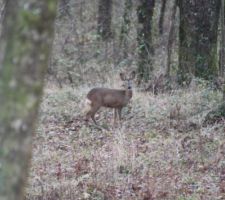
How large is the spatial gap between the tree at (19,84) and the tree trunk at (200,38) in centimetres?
1212

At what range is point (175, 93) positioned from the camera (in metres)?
13.7

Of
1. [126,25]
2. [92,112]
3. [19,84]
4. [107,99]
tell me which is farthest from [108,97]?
[19,84]

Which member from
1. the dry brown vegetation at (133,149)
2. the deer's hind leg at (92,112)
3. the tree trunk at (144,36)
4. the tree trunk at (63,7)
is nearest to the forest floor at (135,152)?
the dry brown vegetation at (133,149)

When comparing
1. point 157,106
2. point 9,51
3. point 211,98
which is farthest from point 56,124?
point 9,51

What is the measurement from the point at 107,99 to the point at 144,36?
19.3 feet

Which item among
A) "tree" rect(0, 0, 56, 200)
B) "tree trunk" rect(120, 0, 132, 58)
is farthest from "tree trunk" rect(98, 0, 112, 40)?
"tree" rect(0, 0, 56, 200)

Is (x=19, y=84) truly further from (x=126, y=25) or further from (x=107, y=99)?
(x=126, y=25)

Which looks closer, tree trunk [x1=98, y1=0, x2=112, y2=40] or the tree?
the tree

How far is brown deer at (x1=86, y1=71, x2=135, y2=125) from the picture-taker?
12.4m

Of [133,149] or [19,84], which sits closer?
[19,84]

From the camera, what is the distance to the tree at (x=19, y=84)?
9.41ft

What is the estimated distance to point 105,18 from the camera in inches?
1007

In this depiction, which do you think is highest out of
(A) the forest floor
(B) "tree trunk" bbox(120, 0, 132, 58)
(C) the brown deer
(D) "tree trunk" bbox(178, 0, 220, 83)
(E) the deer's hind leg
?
(B) "tree trunk" bbox(120, 0, 132, 58)

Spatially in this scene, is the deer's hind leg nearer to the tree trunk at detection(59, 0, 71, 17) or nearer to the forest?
the forest
